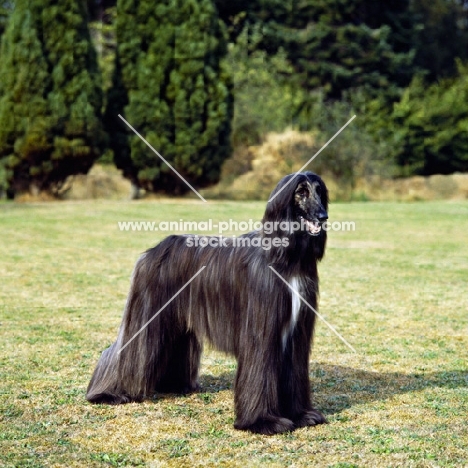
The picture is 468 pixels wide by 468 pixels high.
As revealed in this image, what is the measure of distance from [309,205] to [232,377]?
2129 millimetres

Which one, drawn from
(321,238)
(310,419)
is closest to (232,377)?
(310,419)

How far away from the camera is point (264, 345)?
485 cm

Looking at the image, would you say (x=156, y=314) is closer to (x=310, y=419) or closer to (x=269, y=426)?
(x=269, y=426)

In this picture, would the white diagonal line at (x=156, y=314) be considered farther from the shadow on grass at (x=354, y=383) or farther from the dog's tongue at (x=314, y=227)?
the dog's tongue at (x=314, y=227)

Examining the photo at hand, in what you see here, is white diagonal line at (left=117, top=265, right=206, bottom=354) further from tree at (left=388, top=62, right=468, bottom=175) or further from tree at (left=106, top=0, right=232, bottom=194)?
tree at (left=388, top=62, right=468, bottom=175)

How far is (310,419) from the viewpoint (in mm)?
4992

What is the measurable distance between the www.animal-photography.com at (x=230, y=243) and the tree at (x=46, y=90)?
0.19 feet

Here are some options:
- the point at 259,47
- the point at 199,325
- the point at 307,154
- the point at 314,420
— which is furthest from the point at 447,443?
the point at 259,47

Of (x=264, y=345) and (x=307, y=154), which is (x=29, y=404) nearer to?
(x=264, y=345)

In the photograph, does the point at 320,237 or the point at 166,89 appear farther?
the point at 166,89

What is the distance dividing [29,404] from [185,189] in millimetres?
18592

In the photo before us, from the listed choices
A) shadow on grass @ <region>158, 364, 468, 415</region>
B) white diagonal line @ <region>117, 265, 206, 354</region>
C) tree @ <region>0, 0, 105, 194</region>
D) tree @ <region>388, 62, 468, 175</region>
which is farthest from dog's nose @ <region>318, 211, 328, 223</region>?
tree @ <region>388, 62, 468, 175</region>

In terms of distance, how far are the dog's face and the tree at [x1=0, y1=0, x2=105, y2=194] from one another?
17.5 m

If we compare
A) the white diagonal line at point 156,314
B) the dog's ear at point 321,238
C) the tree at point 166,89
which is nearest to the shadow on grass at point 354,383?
the white diagonal line at point 156,314
